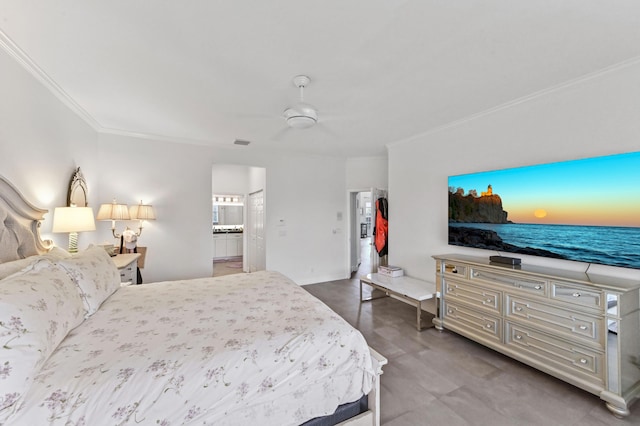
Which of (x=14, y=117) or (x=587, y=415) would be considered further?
(x=14, y=117)

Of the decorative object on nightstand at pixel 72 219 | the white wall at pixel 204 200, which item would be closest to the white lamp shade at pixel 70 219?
the decorative object on nightstand at pixel 72 219

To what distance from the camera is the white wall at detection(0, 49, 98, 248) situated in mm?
2037

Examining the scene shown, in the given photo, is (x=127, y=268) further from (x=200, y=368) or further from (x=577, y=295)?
(x=577, y=295)

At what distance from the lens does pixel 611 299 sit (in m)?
1.94

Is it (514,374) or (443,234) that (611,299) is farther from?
(443,234)

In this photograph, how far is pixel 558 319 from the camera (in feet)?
7.30

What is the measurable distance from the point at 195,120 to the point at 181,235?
1.93 metres

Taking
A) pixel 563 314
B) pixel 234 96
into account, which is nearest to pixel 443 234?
pixel 563 314

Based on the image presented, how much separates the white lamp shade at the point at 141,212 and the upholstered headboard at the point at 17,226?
5.01ft

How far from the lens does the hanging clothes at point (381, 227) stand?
4969 millimetres

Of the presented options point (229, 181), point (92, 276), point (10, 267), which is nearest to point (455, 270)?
point (92, 276)

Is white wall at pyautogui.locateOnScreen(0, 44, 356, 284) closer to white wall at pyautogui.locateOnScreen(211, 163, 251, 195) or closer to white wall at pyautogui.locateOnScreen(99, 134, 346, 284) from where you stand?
white wall at pyautogui.locateOnScreen(99, 134, 346, 284)

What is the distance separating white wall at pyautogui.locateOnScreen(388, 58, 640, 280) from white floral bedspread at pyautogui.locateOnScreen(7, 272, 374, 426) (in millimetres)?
2440

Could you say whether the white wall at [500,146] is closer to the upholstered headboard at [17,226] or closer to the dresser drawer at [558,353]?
the dresser drawer at [558,353]
